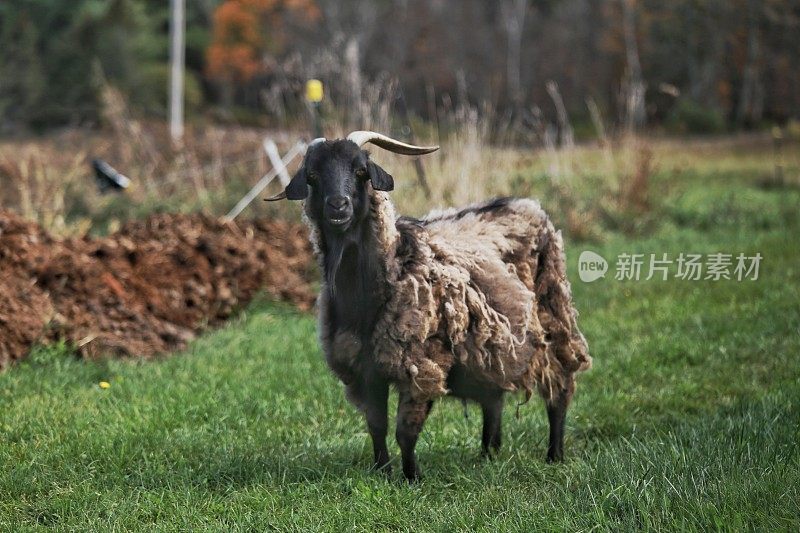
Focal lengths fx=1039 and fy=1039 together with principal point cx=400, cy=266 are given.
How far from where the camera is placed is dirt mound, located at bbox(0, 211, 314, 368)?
8102 mm

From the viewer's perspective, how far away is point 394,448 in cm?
627

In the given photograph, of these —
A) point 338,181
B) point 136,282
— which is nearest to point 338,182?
Answer: point 338,181

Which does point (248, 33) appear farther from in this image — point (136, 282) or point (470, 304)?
point (470, 304)

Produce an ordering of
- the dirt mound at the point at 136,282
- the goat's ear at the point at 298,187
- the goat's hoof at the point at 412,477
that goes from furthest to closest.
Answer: the dirt mound at the point at 136,282 → the goat's hoof at the point at 412,477 → the goat's ear at the point at 298,187

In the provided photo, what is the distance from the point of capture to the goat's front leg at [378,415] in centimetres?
552

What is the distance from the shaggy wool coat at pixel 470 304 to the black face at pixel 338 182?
0.14 m

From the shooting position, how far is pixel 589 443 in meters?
6.33

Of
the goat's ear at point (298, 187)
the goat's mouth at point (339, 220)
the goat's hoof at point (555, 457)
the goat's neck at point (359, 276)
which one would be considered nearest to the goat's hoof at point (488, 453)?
the goat's hoof at point (555, 457)

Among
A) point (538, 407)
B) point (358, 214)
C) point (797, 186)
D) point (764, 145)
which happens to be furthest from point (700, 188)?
point (358, 214)

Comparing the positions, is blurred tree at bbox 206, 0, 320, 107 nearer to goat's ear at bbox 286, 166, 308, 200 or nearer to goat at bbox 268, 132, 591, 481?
goat at bbox 268, 132, 591, 481

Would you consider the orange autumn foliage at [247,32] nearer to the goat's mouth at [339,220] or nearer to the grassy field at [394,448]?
the grassy field at [394,448]

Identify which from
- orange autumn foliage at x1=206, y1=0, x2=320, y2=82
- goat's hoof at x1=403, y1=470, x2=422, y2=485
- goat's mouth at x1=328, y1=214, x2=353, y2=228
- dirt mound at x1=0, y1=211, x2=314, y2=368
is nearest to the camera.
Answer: goat's mouth at x1=328, y1=214, x2=353, y2=228

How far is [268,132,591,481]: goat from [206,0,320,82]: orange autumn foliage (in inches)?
1401

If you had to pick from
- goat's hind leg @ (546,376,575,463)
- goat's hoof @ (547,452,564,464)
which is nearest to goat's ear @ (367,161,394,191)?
goat's hind leg @ (546,376,575,463)
